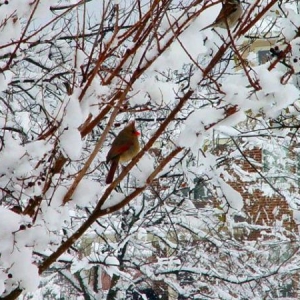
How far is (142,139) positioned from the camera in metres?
7.16

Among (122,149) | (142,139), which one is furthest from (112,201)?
(142,139)

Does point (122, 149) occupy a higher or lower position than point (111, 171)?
higher

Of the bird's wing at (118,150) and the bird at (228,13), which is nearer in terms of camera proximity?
the bird at (228,13)

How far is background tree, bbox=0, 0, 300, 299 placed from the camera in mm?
2012

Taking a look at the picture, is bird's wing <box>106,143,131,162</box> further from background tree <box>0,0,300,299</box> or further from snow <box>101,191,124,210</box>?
snow <box>101,191,124,210</box>

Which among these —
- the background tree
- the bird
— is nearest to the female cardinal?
the background tree

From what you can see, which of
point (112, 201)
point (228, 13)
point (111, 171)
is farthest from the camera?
point (111, 171)

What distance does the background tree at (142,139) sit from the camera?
2.01 meters

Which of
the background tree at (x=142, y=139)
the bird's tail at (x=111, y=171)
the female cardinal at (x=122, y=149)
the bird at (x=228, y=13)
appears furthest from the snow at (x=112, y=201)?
the female cardinal at (x=122, y=149)

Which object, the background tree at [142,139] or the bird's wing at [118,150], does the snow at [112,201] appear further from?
the bird's wing at [118,150]

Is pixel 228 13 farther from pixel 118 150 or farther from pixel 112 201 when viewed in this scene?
pixel 118 150

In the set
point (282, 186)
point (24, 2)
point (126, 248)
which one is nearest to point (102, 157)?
point (126, 248)

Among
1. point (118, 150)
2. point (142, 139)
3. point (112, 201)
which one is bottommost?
point (112, 201)

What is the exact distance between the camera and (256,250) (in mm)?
9359
